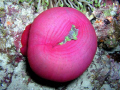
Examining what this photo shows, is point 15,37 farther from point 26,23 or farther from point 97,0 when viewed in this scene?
point 97,0

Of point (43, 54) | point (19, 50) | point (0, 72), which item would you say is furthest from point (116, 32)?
point (0, 72)

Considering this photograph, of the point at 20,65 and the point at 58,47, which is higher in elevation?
the point at 58,47

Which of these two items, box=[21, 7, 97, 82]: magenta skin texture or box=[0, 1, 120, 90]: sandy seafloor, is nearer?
box=[21, 7, 97, 82]: magenta skin texture

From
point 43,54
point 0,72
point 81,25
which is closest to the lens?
point 43,54

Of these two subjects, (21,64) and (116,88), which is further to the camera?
(116,88)
